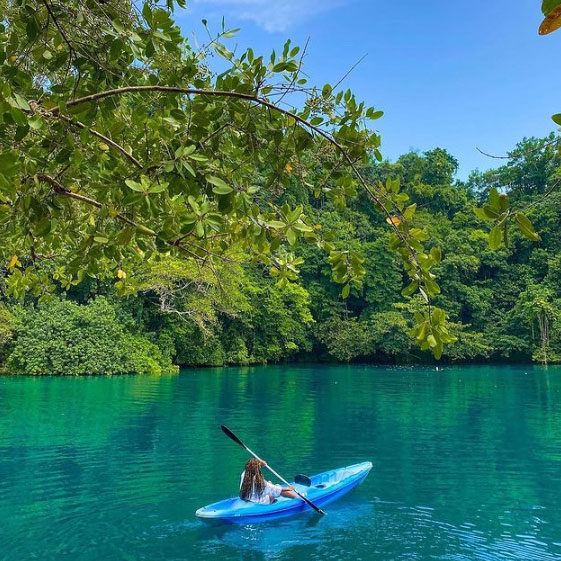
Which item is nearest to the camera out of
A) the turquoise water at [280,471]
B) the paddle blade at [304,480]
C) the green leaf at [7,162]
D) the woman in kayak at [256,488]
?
the green leaf at [7,162]

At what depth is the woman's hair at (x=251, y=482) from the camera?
716 centimetres

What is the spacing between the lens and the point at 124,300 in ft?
95.5

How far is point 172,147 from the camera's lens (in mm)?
2146

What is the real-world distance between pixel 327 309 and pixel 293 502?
30927 millimetres

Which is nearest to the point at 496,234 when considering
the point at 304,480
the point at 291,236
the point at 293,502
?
the point at 291,236

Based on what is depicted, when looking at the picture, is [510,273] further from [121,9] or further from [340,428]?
[121,9]

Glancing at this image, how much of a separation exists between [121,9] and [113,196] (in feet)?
3.94

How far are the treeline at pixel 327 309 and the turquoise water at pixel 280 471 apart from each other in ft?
26.2

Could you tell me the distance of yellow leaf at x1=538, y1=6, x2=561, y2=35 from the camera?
3.19 feet

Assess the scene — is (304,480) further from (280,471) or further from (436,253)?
(436,253)

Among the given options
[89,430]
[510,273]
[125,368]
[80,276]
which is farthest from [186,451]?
[510,273]

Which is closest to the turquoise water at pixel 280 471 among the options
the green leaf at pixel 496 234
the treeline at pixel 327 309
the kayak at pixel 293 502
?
the kayak at pixel 293 502

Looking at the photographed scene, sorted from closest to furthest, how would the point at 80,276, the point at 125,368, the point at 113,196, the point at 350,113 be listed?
the point at 113,196, the point at 350,113, the point at 80,276, the point at 125,368

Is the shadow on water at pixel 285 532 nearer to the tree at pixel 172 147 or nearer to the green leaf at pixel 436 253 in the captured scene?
the tree at pixel 172 147
